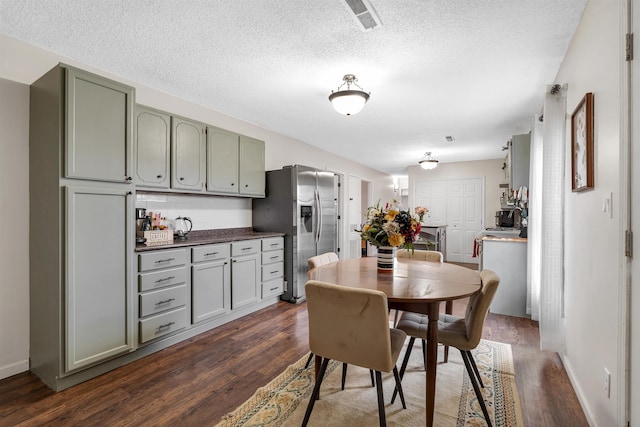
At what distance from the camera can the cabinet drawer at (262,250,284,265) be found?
146 inches

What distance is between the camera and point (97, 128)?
2.19 m

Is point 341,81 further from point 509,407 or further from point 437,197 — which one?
point 437,197

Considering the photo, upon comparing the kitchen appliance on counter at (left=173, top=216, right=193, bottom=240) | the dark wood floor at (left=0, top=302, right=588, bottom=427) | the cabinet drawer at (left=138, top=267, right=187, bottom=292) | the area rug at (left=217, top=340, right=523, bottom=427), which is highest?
the kitchen appliance on counter at (left=173, top=216, right=193, bottom=240)

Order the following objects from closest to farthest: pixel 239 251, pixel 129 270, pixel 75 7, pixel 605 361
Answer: pixel 605 361
pixel 75 7
pixel 129 270
pixel 239 251

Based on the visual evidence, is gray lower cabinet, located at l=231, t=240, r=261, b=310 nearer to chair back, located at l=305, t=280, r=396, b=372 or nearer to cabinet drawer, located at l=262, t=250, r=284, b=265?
cabinet drawer, located at l=262, t=250, r=284, b=265

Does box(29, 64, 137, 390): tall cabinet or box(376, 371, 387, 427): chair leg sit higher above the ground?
box(29, 64, 137, 390): tall cabinet

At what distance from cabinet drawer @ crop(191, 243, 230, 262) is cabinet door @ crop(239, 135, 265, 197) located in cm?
90

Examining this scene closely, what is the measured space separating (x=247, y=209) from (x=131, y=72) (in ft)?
6.82

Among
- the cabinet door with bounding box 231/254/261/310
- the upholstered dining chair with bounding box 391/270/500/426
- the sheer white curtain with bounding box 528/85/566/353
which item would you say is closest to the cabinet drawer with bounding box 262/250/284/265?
the cabinet door with bounding box 231/254/261/310

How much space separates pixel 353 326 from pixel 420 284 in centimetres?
55

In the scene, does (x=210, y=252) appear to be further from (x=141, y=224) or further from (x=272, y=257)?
(x=272, y=257)

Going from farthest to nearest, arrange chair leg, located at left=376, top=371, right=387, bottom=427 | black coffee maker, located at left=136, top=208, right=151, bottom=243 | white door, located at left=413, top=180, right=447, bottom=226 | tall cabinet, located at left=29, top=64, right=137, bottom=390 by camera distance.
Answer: white door, located at left=413, top=180, right=447, bottom=226 < black coffee maker, located at left=136, top=208, right=151, bottom=243 < tall cabinet, located at left=29, top=64, right=137, bottom=390 < chair leg, located at left=376, top=371, right=387, bottom=427

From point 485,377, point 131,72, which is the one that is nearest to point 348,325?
point 485,377

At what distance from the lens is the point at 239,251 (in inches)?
133
